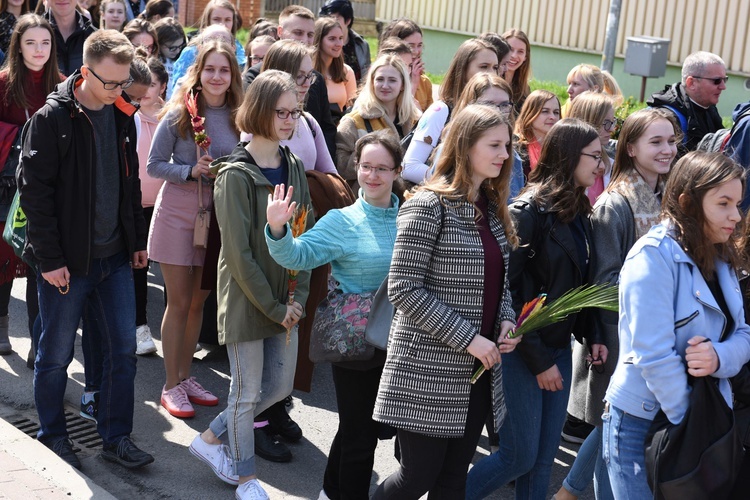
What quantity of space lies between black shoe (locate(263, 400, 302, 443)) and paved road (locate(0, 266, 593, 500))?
0.20 ft

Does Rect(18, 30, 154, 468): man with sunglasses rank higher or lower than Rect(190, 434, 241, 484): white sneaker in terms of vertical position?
higher

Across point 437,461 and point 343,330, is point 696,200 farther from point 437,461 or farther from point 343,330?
point 343,330

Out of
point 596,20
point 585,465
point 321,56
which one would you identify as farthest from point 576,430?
point 596,20

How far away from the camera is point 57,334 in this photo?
16.3ft

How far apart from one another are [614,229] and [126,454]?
2.69 metres

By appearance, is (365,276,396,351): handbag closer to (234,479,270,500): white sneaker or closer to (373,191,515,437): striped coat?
(373,191,515,437): striped coat

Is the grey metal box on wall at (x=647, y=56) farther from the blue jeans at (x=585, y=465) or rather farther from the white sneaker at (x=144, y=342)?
the blue jeans at (x=585, y=465)

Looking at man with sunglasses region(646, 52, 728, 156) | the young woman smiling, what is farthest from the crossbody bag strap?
man with sunglasses region(646, 52, 728, 156)

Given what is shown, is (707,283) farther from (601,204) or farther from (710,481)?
(601,204)

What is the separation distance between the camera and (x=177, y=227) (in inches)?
228

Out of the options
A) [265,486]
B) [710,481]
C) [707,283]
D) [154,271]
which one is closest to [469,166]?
[707,283]

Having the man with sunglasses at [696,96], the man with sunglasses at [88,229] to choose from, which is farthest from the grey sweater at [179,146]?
the man with sunglasses at [696,96]

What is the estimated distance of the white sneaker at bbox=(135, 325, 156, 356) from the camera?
21.9ft

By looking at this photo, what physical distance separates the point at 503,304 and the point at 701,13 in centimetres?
1301
